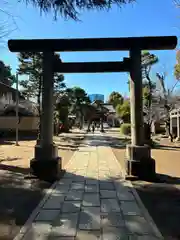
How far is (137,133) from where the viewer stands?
25.3 ft

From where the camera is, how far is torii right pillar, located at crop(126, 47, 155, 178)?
7430mm

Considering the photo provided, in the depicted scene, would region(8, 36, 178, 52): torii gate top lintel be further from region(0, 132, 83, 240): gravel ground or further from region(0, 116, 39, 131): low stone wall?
region(0, 116, 39, 131): low stone wall

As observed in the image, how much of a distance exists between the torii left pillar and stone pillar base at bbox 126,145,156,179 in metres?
2.20

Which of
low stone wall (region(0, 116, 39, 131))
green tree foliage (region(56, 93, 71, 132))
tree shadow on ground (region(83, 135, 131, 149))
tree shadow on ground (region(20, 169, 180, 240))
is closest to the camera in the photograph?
tree shadow on ground (region(20, 169, 180, 240))

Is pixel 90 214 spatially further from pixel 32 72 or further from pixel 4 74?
pixel 4 74

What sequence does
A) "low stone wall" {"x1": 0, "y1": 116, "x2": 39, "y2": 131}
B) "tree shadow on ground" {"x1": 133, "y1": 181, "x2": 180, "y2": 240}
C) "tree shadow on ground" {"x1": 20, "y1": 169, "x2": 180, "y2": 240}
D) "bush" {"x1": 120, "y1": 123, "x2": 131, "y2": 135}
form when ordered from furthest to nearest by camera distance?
"bush" {"x1": 120, "y1": 123, "x2": 131, "y2": 135}
"low stone wall" {"x1": 0, "y1": 116, "x2": 39, "y2": 131}
"tree shadow on ground" {"x1": 133, "y1": 181, "x2": 180, "y2": 240}
"tree shadow on ground" {"x1": 20, "y1": 169, "x2": 180, "y2": 240}

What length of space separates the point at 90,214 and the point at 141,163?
3.25m

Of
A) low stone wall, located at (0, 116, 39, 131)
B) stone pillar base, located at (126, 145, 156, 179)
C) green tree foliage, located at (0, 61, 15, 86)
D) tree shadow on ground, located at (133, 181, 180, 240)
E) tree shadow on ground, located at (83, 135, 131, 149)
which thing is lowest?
tree shadow on ground, located at (133, 181, 180, 240)

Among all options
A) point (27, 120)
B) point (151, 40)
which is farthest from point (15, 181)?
point (27, 120)

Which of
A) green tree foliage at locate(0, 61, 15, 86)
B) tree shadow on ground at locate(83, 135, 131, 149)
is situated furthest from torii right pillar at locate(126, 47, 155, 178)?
green tree foliage at locate(0, 61, 15, 86)

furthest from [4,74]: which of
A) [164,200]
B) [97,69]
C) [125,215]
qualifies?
[125,215]

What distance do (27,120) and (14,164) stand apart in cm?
1898

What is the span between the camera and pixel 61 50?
7766 millimetres

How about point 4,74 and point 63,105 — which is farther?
point 4,74
